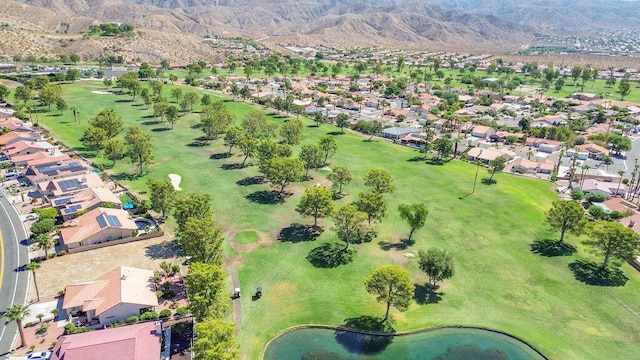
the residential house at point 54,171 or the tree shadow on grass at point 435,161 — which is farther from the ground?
the residential house at point 54,171

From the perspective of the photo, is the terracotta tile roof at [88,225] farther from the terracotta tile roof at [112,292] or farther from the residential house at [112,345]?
the residential house at [112,345]

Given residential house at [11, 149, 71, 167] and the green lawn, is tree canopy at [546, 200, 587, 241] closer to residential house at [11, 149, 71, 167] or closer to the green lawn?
the green lawn

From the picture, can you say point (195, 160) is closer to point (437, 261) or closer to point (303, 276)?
point (303, 276)

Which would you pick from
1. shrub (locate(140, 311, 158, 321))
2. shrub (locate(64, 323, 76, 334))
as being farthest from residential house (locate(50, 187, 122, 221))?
shrub (locate(140, 311, 158, 321))

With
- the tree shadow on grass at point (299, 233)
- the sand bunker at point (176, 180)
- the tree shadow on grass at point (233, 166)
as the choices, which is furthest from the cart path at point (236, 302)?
the tree shadow on grass at point (233, 166)

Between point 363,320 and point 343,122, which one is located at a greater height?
point 343,122

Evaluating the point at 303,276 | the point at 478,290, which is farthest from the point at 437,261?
the point at 303,276
